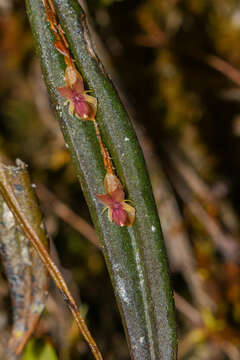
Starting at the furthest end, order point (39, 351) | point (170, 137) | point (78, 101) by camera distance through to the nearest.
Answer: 1. point (170, 137)
2. point (39, 351)
3. point (78, 101)

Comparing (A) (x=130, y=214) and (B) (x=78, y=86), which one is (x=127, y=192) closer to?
(A) (x=130, y=214)

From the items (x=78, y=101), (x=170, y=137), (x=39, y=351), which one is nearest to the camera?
(x=78, y=101)

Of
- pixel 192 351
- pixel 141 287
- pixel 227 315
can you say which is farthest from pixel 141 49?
pixel 141 287

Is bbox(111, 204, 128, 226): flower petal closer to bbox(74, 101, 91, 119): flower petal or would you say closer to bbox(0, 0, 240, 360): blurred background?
bbox(74, 101, 91, 119): flower petal

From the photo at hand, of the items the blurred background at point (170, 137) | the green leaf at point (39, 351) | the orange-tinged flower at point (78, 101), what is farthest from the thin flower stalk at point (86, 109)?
the blurred background at point (170, 137)

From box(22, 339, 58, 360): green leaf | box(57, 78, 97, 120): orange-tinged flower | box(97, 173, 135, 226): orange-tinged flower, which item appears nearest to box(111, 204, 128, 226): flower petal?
box(97, 173, 135, 226): orange-tinged flower

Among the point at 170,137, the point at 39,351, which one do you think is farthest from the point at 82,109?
the point at 170,137
